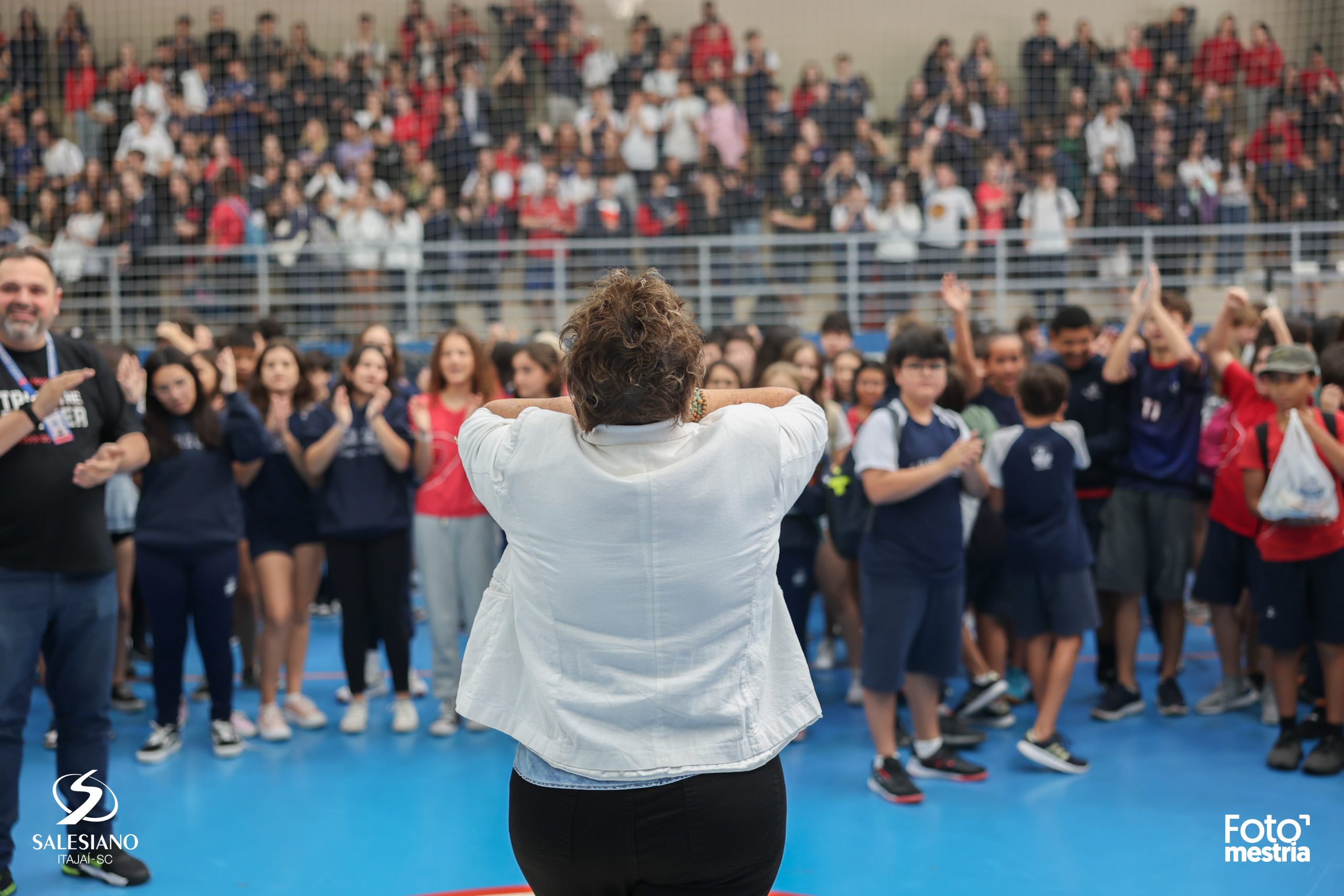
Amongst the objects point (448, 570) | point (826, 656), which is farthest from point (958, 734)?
point (448, 570)

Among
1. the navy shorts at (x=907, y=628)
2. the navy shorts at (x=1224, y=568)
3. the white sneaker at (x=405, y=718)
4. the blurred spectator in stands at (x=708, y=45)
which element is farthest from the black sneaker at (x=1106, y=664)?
the blurred spectator in stands at (x=708, y=45)

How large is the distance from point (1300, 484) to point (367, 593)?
142 inches

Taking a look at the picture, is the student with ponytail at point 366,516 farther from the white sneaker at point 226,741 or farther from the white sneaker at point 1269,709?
the white sneaker at point 1269,709

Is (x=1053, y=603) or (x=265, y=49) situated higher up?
(x=265, y=49)

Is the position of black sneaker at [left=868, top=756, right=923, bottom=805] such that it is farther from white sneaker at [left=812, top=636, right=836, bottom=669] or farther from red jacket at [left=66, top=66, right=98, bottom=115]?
red jacket at [left=66, top=66, right=98, bottom=115]

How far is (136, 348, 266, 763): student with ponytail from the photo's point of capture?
4.14 m

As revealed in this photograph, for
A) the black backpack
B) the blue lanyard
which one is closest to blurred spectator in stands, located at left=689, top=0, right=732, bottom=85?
the black backpack

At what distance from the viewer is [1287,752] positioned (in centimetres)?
400

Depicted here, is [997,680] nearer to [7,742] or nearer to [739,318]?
[7,742]

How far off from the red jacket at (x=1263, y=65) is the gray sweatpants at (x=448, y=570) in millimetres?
10644

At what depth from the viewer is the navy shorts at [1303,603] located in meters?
3.98

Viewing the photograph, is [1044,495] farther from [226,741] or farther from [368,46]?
[368,46]

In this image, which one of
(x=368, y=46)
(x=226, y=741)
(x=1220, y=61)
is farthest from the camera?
(x=368, y=46)

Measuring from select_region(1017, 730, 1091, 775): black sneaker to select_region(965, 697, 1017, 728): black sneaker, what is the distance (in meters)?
0.46
